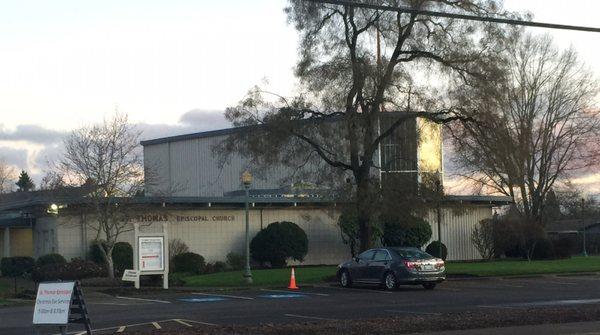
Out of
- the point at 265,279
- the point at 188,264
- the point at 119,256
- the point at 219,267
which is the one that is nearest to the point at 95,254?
the point at 119,256

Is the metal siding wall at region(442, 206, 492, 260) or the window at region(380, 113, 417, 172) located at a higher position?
the window at region(380, 113, 417, 172)

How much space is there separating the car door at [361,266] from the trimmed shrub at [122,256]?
42.5 feet

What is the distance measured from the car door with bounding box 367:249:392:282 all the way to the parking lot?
2.23 ft

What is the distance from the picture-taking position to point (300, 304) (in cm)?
2520

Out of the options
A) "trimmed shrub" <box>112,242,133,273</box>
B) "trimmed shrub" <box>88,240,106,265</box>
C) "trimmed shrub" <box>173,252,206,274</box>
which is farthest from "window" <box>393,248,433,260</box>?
"trimmed shrub" <box>88,240,106,265</box>

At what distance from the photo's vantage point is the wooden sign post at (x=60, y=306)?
16.1 m

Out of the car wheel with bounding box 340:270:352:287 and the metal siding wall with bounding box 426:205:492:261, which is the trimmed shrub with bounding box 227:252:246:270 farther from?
the car wheel with bounding box 340:270:352:287

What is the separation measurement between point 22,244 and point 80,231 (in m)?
10.3

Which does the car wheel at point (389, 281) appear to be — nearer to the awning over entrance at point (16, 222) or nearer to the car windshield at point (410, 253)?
the car windshield at point (410, 253)

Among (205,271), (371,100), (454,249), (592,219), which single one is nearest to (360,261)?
(371,100)

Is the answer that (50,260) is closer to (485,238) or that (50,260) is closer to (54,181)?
(54,181)

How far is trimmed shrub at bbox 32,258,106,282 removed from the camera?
36688 millimetres

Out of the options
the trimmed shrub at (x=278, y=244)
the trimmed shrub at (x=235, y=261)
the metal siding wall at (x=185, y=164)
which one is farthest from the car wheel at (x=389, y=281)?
the metal siding wall at (x=185, y=164)

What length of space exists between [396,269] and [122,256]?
15576 millimetres
